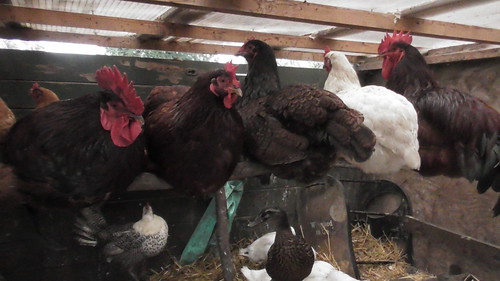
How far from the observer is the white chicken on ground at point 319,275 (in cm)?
182

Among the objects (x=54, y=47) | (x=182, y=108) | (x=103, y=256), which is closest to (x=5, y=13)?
(x=54, y=47)

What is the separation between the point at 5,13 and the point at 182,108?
1.14 m

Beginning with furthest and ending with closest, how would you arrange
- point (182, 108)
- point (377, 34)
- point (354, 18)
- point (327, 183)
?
point (377, 34) < point (327, 183) < point (354, 18) < point (182, 108)

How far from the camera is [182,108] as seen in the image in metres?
1.25

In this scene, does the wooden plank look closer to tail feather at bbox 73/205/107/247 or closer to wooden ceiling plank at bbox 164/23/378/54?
wooden ceiling plank at bbox 164/23/378/54

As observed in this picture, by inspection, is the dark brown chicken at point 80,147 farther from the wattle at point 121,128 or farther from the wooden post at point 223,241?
the wooden post at point 223,241

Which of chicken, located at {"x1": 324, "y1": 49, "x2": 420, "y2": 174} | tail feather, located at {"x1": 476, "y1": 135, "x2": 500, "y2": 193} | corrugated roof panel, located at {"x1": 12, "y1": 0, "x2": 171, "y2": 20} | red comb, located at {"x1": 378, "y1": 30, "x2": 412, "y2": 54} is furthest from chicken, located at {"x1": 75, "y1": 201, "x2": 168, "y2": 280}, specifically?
tail feather, located at {"x1": 476, "y1": 135, "x2": 500, "y2": 193}

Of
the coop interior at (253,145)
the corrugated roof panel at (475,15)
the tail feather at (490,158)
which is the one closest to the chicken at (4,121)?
the coop interior at (253,145)

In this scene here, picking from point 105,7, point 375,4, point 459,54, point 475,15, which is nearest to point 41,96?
point 105,7

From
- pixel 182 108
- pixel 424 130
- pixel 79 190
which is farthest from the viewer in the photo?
pixel 424 130

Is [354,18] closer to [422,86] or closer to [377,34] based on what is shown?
[422,86]

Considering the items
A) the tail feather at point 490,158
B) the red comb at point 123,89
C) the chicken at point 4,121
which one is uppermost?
the red comb at point 123,89

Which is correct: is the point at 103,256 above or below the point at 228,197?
below

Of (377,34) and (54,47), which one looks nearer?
(54,47)
